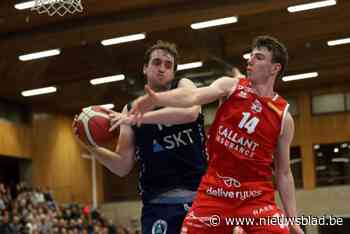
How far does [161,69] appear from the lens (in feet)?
15.3

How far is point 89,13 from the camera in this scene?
15.2 m

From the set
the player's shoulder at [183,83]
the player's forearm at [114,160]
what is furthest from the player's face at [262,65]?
the player's forearm at [114,160]

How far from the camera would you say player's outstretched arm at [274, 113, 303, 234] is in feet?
14.7

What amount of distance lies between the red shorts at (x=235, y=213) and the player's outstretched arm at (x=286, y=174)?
215 mm

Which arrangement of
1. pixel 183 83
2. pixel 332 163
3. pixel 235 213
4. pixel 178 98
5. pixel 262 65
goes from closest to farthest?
pixel 178 98 < pixel 235 213 < pixel 262 65 < pixel 183 83 < pixel 332 163

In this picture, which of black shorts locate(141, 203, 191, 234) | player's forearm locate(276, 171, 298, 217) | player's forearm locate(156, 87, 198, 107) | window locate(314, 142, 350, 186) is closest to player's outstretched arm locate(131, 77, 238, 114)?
player's forearm locate(156, 87, 198, 107)

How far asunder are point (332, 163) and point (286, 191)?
17907mm

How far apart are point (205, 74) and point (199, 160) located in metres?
13.2

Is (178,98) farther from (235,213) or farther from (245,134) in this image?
(235,213)

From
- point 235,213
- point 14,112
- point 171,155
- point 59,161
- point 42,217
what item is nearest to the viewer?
point 235,213

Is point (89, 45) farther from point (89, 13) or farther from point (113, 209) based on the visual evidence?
point (113, 209)

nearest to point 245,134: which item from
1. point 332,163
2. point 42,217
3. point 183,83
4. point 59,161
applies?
point 183,83

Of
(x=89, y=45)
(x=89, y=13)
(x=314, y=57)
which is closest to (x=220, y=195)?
(x=89, y=13)

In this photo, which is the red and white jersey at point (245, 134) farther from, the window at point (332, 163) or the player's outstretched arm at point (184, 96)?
the window at point (332, 163)
